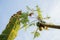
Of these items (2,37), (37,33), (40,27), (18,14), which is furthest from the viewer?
(18,14)

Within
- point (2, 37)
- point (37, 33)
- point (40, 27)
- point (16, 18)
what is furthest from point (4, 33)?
point (40, 27)

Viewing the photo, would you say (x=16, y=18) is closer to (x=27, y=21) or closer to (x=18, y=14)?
(x=18, y=14)

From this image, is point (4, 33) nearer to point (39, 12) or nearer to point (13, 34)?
point (13, 34)

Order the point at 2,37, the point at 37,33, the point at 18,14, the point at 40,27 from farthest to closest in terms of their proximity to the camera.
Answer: the point at 18,14, the point at 2,37, the point at 37,33, the point at 40,27

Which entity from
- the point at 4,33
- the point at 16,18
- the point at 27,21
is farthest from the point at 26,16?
the point at 4,33

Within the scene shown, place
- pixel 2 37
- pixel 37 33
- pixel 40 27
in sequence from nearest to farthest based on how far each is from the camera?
1. pixel 40 27
2. pixel 37 33
3. pixel 2 37

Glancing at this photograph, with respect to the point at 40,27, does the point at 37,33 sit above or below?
below

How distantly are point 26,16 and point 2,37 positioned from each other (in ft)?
5.97

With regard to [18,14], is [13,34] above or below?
below

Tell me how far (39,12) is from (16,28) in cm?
171

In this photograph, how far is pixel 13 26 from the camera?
33.0ft

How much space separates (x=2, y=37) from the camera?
9727 mm

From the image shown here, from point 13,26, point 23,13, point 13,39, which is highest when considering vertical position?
point 23,13

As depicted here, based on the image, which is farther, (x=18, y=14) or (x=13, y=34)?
(x=18, y=14)
